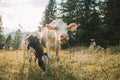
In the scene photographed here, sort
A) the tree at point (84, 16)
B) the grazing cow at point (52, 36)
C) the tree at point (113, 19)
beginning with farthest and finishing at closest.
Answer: the tree at point (84, 16), the tree at point (113, 19), the grazing cow at point (52, 36)

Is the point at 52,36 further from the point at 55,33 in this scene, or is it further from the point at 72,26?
the point at 72,26

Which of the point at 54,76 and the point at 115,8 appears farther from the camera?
the point at 115,8

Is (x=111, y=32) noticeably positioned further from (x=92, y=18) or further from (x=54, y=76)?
(x=54, y=76)

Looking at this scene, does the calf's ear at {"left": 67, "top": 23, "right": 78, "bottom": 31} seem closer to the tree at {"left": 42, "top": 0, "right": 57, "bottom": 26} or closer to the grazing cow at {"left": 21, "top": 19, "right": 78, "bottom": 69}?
the grazing cow at {"left": 21, "top": 19, "right": 78, "bottom": 69}

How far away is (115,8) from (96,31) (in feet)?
13.4

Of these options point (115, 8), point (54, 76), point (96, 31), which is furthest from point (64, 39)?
point (96, 31)

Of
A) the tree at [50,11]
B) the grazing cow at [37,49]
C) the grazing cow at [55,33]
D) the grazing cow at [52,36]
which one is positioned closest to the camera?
the grazing cow at [37,49]

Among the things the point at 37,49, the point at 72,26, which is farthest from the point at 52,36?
the point at 37,49

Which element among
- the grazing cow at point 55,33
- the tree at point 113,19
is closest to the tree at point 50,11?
the tree at point 113,19

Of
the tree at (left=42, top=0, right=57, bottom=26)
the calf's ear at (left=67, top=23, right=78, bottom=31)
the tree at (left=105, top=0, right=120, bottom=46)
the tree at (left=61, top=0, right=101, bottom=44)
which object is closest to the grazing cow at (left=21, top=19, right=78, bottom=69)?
the calf's ear at (left=67, top=23, right=78, bottom=31)

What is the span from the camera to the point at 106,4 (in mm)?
29750

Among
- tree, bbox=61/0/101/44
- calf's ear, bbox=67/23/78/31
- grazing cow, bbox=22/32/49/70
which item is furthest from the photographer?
tree, bbox=61/0/101/44

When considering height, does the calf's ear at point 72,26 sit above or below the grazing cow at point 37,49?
above

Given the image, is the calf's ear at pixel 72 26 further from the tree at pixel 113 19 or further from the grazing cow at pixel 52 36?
the tree at pixel 113 19
